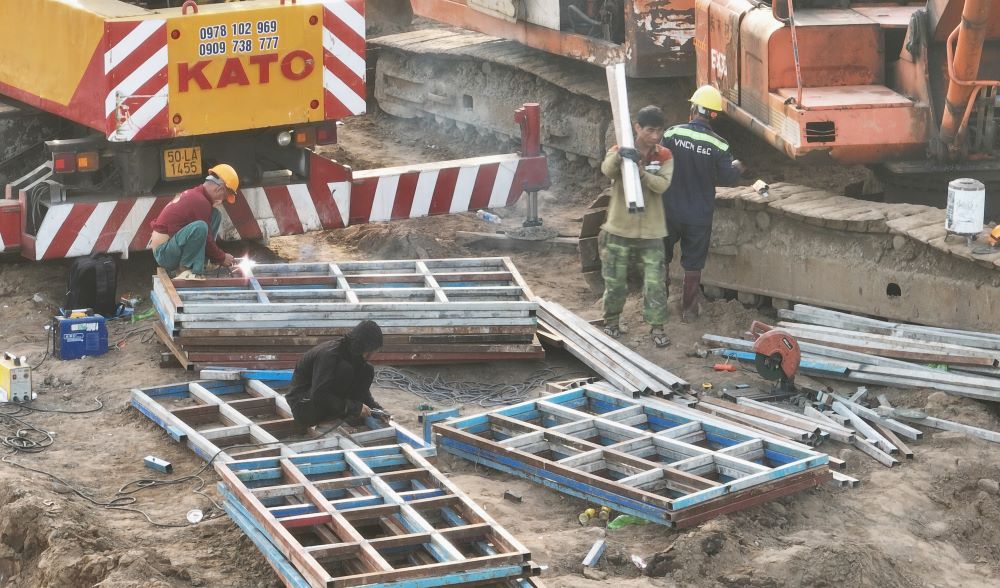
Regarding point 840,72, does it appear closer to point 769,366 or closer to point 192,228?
point 769,366

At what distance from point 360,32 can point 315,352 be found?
13.5 feet

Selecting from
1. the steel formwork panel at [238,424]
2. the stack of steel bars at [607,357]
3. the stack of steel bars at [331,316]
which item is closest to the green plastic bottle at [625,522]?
the steel formwork panel at [238,424]

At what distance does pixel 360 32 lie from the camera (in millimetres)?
12727

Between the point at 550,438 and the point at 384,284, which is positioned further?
the point at 384,284

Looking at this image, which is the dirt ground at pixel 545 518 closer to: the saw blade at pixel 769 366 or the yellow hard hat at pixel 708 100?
the saw blade at pixel 769 366

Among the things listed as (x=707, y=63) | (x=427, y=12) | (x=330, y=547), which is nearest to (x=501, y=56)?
(x=427, y=12)

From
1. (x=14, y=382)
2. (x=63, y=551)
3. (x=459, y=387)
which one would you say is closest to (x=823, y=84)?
(x=459, y=387)

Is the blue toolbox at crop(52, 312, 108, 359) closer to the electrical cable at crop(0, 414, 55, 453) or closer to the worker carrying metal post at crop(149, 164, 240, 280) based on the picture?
the worker carrying metal post at crop(149, 164, 240, 280)

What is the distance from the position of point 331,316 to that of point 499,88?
7.22 meters

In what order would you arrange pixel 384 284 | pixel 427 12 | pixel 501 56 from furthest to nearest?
pixel 427 12, pixel 501 56, pixel 384 284

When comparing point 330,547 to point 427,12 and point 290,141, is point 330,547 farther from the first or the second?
point 427,12

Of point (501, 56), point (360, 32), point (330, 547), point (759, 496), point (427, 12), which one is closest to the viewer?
point (330, 547)

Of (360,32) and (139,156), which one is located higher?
(360,32)

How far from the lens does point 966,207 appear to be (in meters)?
10.3
